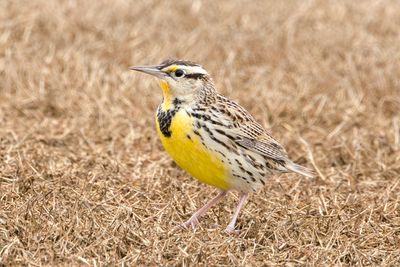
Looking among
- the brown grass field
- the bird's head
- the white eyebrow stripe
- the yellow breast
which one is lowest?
the brown grass field

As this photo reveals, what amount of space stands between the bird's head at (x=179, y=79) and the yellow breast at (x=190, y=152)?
158mm

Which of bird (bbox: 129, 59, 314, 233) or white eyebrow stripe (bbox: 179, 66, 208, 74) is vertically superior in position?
white eyebrow stripe (bbox: 179, 66, 208, 74)

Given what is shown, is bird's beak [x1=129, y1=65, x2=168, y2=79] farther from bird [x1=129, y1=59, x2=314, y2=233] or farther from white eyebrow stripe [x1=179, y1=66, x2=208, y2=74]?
white eyebrow stripe [x1=179, y1=66, x2=208, y2=74]

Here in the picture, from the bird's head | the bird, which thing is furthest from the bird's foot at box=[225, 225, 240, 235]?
the bird's head

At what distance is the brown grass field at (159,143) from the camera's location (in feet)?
16.0

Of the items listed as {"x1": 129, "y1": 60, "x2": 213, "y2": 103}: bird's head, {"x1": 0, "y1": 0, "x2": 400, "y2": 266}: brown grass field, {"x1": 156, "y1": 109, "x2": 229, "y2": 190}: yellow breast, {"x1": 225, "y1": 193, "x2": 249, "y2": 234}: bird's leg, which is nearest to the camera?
{"x1": 0, "y1": 0, "x2": 400, "y2": 266}: brown grass field

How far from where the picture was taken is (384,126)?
294 inches

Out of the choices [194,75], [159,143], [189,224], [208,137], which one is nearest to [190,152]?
[208,137]

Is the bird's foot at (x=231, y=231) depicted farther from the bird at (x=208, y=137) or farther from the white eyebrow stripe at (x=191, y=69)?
the white eyebrow stripe at (x=191, y=69)

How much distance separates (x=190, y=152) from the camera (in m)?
5.07

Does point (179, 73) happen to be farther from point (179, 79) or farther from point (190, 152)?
point (190, 152)

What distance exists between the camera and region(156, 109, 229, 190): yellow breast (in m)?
5.08

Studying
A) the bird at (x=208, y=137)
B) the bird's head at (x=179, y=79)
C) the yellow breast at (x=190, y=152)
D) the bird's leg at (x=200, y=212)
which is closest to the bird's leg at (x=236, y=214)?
the bird at (x=208, y=137)

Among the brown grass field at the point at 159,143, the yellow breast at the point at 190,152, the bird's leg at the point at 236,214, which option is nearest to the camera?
the brown grass field at the point at 159,143
